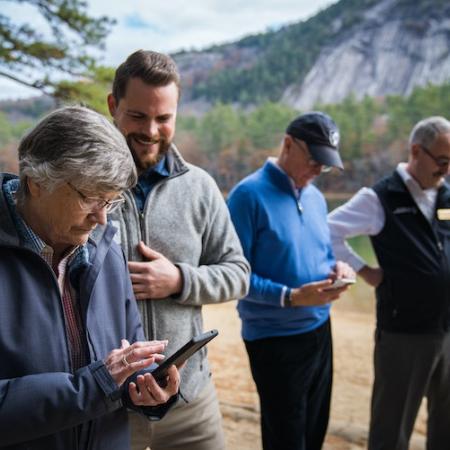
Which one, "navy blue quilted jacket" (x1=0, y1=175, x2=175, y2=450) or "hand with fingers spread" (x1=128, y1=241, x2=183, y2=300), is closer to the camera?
"navy blue quilted jacket" (x1=0, y1=175, x2=175, y2=450)

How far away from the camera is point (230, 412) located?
12.3 ft

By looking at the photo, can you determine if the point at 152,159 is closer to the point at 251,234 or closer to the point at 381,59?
the point at 251,234

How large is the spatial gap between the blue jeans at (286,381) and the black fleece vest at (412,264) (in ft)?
1.34

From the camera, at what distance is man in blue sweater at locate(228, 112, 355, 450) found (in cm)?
205

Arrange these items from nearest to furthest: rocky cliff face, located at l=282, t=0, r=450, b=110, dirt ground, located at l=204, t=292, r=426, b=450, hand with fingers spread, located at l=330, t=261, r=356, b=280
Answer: hand with fingers spread, located at l=330, t=261, r=356, b=280 → dirt ground, located at l=204, t=292, r=426, b=450 → rocky cliff face, located at l=282, t=0, r=450, b=110

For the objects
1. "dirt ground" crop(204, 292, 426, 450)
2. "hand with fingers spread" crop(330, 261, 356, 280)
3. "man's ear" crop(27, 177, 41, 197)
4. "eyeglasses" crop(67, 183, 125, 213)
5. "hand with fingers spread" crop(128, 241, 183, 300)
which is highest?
"man's ear" crop(27, 177, 41, 197)

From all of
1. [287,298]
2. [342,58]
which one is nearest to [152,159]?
[287,298]

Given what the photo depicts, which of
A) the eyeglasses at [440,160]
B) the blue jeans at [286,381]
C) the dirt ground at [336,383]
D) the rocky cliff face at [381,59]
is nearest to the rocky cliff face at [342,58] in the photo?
the rocky cliff face at [381,59]

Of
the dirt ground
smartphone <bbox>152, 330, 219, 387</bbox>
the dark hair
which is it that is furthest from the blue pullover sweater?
the dirt ground

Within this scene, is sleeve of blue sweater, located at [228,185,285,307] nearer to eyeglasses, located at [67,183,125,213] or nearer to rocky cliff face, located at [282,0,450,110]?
eyeglasses, located at [67,183,125,213]

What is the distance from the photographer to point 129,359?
1.06 meters

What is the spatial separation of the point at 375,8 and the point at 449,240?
45.7m

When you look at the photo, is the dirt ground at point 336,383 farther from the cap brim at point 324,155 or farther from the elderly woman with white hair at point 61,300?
the elderly woman with white hair at point 61,300

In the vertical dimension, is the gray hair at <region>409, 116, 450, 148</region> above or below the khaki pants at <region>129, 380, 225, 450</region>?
above
